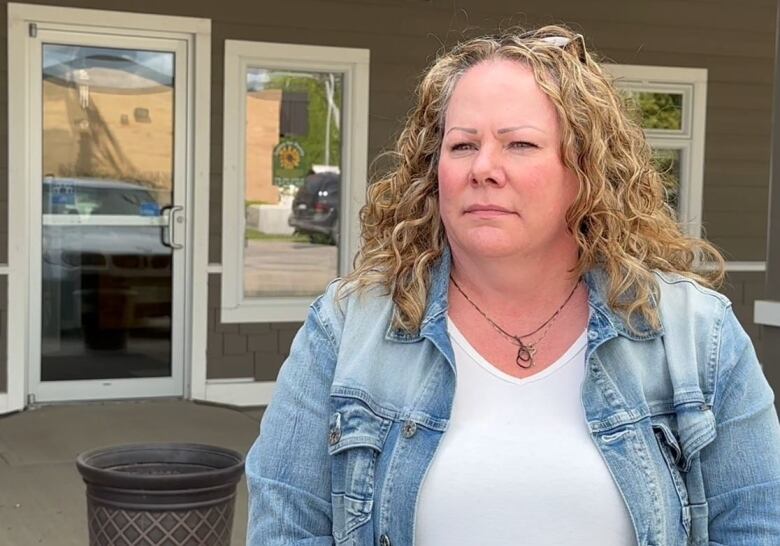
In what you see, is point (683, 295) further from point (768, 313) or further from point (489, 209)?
point (768, 313)

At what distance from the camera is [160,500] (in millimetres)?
3215

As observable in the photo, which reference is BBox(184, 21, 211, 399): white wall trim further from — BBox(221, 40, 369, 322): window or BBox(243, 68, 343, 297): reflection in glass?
BBox(243, 68, 343, 297): reflection in glass

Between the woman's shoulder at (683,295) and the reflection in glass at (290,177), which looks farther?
the reflection in glass at (290,177)

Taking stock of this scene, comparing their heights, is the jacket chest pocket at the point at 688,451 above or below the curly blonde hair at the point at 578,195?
below

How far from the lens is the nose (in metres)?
1.60

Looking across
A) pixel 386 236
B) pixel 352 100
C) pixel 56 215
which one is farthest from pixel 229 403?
pixel 386 236

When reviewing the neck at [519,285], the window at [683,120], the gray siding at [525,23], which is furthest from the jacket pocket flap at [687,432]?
the window at [683,120]

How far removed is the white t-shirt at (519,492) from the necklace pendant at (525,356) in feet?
0.31

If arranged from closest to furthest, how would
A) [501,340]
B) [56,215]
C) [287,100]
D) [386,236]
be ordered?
[501,340] < [386,236] < [56,215] < [287,100]

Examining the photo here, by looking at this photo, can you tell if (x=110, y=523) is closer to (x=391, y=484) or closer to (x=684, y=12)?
(x=391, y=484)

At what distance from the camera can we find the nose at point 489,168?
5.26 feet

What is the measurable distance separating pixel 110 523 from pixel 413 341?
1912mm

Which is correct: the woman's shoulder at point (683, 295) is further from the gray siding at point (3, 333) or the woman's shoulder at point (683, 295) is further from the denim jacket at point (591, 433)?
the gray siding at point (3, 333)

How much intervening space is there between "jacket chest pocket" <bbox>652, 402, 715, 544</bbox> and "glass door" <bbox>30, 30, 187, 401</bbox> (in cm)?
560
